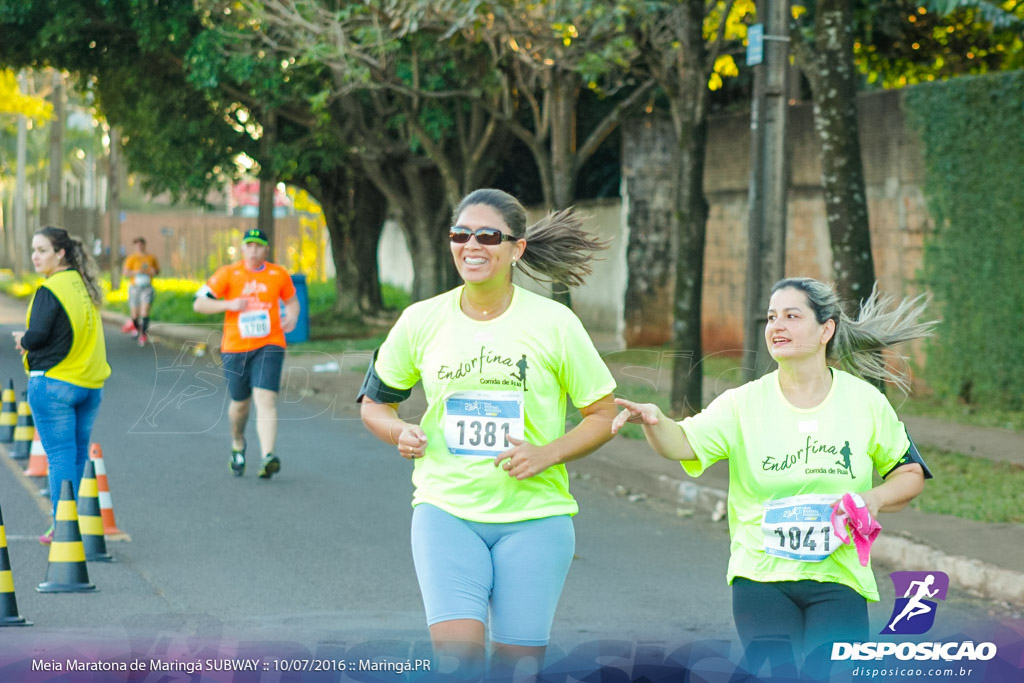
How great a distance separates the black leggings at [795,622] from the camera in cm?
388

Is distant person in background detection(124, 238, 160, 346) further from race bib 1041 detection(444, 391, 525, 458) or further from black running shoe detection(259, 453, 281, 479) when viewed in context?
race bib 1041 detection(444, 391, 525, 458)

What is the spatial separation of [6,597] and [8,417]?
6.51 m

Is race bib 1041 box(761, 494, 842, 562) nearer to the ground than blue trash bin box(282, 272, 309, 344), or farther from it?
farther from it

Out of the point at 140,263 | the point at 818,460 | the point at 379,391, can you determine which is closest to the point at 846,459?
the point at 818,460

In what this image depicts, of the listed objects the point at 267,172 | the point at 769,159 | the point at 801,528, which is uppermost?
the point at 267,172

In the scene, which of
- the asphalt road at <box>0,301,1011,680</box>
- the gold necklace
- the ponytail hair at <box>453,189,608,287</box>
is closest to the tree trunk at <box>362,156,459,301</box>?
the asphalt road at <box>0,301,1011,680</box>

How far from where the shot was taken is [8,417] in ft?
40.3

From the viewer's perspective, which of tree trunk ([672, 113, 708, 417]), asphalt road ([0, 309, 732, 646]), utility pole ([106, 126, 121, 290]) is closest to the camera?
asphalt road ([0, 309, 732, 646])

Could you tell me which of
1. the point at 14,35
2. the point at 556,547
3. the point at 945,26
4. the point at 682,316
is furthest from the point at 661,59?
the point at 14,35

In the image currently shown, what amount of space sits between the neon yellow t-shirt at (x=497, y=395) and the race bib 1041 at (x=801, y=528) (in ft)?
2.01

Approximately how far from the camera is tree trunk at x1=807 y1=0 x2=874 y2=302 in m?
10.8

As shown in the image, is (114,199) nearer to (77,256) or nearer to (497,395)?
(77,256)

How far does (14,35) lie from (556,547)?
19.7 metres

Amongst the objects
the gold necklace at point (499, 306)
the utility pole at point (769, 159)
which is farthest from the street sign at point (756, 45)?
the gold necklace at point (499, 306)
